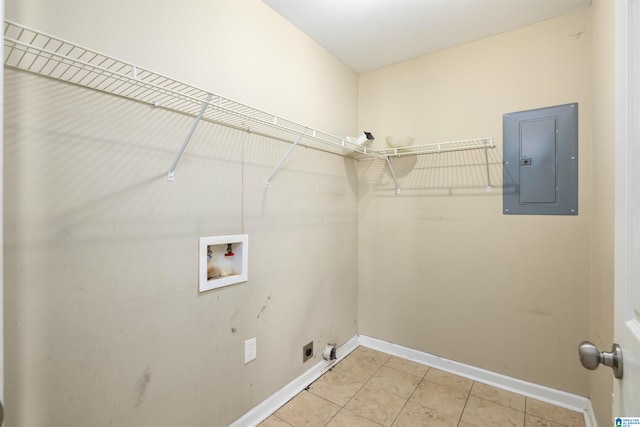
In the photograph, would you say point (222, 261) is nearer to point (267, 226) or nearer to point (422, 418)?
point (267, 226)

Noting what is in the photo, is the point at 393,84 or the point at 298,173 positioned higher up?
the point at 393,84

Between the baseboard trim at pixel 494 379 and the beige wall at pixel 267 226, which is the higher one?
the beige wall at pixel 267 226

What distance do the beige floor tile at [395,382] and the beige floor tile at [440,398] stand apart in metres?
0.05

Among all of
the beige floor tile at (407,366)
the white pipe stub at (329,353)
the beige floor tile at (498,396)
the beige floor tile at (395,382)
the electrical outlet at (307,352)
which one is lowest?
the beige floor tile at (498,396)

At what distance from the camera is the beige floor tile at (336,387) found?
71.2 inches

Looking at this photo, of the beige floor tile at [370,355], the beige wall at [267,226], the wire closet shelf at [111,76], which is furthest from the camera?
the beige floor tile at [370,355]

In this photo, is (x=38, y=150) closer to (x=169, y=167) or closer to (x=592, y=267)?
(x=169, y=167)

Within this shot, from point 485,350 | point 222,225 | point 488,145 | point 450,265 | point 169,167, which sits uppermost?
point 488,145

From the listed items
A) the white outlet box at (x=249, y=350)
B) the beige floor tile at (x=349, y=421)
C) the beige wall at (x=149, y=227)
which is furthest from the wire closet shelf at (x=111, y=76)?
the beige floor tile at (x=349, y=421)

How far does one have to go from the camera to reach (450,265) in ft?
6.85

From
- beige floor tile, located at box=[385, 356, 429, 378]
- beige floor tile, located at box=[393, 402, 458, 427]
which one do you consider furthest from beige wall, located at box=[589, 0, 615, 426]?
beige floor tile, located at box=[385, 356, 429, 378]

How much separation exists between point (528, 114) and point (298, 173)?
4.87 feet

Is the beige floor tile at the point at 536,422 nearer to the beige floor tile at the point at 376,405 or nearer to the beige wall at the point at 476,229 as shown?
the beige wall at the point at 476,229

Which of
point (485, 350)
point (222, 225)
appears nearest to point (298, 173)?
point (222, 225)
